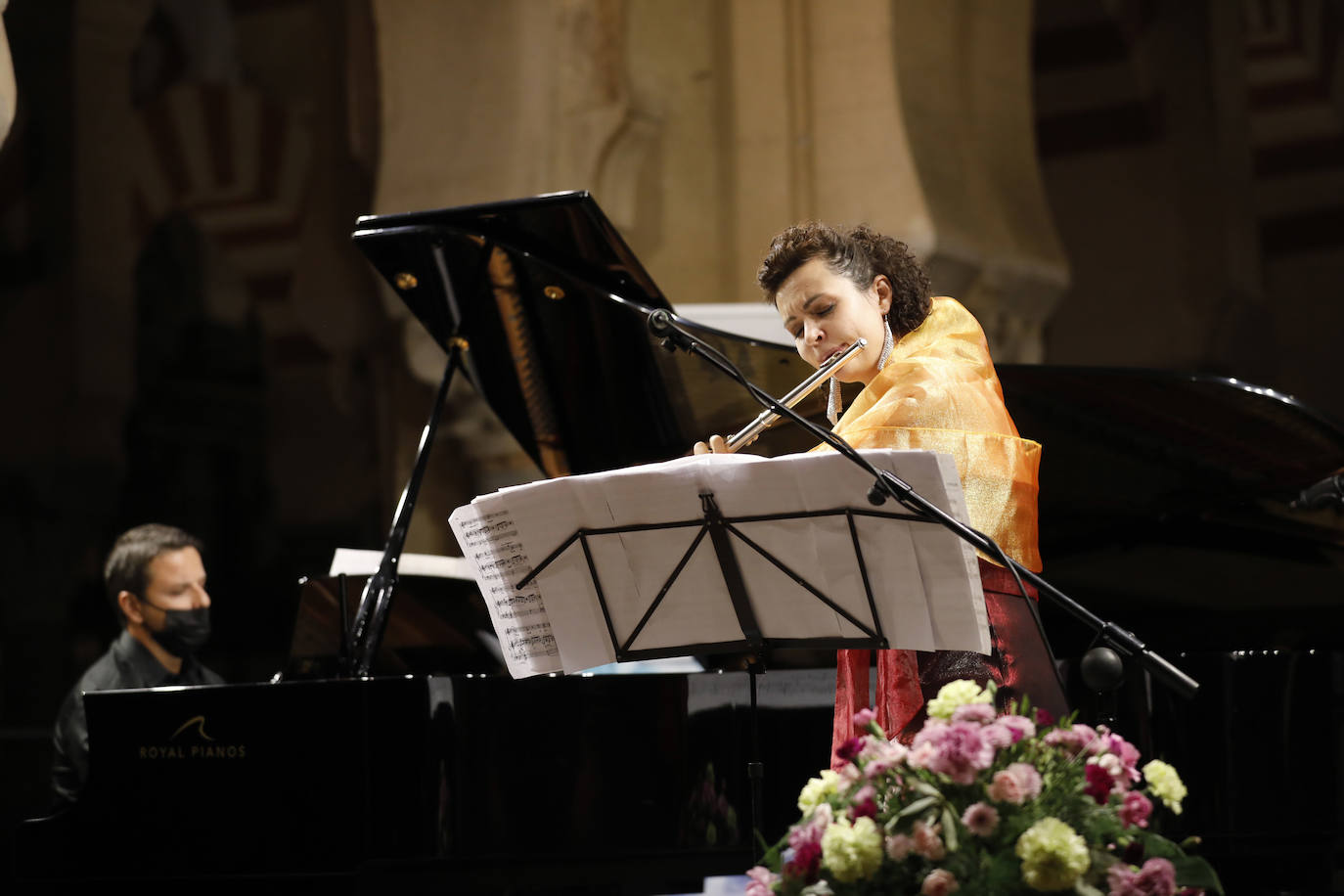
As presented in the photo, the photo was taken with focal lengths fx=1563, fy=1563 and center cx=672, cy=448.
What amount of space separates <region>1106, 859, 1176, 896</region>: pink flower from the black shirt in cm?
265

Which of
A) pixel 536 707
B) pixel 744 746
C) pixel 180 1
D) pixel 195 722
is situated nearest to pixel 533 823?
pixel 536 707

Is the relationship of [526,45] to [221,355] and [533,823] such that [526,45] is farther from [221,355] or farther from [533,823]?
[533,823]

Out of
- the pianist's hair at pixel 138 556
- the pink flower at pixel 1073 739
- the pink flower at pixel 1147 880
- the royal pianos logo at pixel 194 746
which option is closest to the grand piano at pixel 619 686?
the royal pianos logo at pixel 194 746

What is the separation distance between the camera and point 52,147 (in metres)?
6.31

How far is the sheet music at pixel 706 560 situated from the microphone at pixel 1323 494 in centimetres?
161

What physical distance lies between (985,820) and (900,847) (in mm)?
93

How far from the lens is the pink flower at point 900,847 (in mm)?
1636

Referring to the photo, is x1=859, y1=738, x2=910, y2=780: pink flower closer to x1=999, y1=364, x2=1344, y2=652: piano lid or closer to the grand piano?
the grand piano

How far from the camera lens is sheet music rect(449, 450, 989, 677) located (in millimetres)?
2092

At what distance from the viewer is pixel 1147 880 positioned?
5.30ft

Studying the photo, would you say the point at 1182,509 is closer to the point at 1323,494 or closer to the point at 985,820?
the point at 1323,494

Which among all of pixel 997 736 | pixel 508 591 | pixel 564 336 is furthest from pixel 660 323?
pixel 564 336

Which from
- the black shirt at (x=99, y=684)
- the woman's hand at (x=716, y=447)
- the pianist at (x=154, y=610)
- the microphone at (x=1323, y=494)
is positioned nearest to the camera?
the woman's hand at (x=716, y=447)

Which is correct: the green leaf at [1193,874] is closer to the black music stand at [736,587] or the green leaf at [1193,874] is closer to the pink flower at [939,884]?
the pink flower at [939,884]
